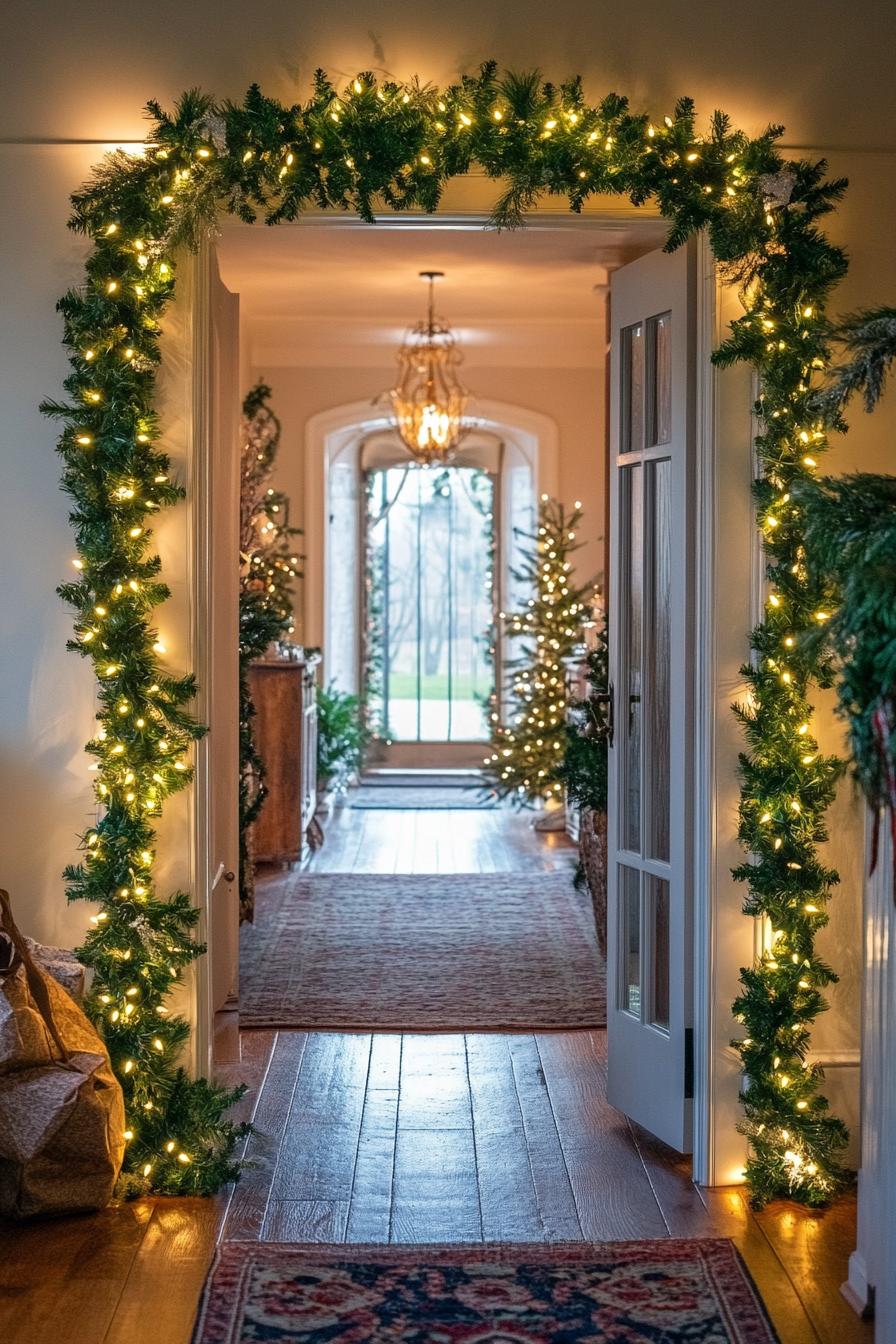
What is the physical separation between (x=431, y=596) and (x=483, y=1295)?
9.20 meters

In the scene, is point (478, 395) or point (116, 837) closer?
point (116, 837)

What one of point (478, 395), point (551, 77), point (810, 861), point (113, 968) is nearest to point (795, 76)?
point (551, 77)

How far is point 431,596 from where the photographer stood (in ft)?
40.3

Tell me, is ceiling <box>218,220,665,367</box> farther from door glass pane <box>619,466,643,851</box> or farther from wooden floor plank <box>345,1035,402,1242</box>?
wooden floor plank <box>345,1035,402,1242</box>

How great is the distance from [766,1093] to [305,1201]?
122 centimetres

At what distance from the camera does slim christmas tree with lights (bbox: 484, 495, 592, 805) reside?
29.9ft

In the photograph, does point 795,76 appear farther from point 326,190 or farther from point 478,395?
point 478,395

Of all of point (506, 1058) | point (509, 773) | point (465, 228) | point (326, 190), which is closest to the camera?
point (326, 190)

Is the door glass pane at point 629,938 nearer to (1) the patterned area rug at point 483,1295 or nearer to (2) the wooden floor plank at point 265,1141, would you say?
(1) the patterned area rug at point 483,1295

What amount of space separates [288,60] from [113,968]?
241 centimetres

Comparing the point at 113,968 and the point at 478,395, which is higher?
the point at 478,395

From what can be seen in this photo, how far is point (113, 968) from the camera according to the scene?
3891 mm

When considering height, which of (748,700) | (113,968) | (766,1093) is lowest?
(766,1093)

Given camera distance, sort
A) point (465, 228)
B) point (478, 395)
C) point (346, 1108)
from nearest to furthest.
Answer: point (465, 228), point (346, 1108), point (478, 395)
